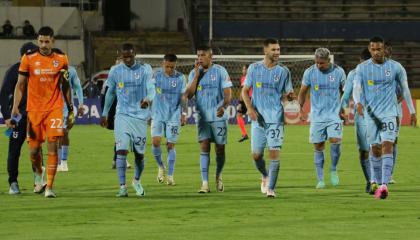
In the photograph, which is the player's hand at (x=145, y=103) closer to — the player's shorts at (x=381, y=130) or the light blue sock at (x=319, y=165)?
the player's shorts at (x=381, y=130)

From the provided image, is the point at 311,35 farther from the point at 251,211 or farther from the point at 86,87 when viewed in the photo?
the point at 251,211

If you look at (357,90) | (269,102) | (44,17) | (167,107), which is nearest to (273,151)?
(269,102)

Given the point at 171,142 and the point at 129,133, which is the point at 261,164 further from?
the point at 171,142

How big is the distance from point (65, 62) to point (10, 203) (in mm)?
2077

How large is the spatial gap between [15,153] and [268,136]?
3.59m

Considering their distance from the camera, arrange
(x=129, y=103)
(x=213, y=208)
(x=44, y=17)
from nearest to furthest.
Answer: (x=213, y=208) < (x=129, y=103) < (x=44, y=17)

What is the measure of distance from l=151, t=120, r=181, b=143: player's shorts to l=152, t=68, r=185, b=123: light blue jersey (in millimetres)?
65

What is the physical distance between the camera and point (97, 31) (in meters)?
55.6

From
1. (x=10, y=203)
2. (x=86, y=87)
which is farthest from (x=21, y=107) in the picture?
(x=86, y=87)

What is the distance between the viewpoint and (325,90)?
19656mm

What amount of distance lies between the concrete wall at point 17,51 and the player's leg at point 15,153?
3191cm

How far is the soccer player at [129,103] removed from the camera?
17.0 m

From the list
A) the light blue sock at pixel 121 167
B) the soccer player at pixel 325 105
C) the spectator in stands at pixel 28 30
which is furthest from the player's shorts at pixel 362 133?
the spectator in stands at pixel 28 30

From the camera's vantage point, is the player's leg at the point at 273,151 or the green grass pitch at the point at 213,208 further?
the player's leg at the point at 273,151
